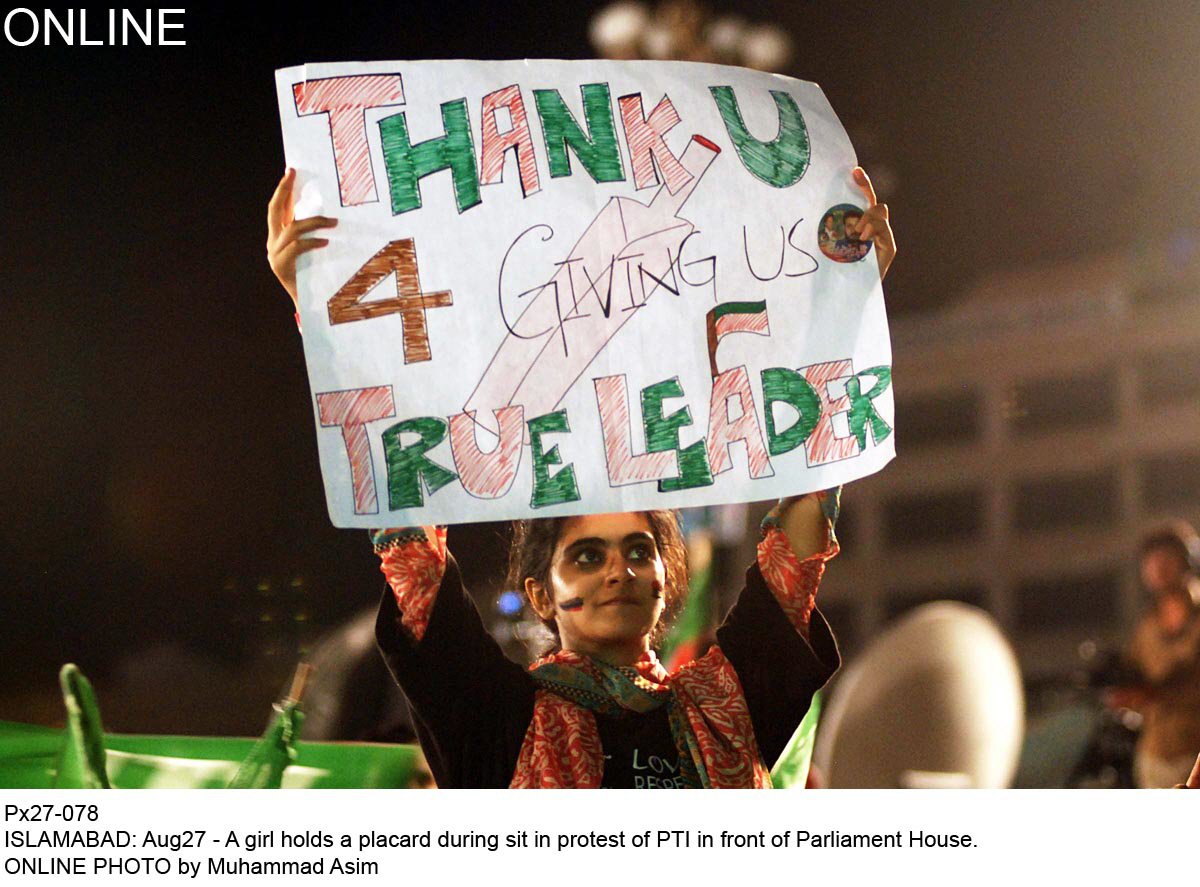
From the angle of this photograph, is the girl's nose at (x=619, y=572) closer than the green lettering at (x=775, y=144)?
Yes

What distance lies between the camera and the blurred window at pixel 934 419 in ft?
8.09

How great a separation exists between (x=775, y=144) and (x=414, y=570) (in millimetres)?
993

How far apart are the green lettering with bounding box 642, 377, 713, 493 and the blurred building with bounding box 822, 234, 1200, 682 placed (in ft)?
1.02

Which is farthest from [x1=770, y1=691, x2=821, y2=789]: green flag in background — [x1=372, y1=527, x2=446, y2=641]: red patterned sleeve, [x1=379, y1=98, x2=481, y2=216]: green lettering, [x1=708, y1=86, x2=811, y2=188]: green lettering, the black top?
[x1=379, y1=98, x2=481, y2=216]: green lettering

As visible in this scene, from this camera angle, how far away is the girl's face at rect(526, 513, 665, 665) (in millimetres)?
2322

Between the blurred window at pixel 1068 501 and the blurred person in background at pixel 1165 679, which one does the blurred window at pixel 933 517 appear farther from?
the blurred person in background at pixel 1165 679

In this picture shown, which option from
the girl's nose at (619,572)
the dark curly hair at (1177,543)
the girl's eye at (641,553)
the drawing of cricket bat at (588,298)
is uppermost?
the drawing of cricket bat at (588,298)

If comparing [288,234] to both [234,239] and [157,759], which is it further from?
[157,759]

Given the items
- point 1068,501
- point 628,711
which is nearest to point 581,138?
point 628,711

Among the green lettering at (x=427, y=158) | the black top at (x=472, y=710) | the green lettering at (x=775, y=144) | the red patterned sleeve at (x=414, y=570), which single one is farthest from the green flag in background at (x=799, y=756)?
the green lettering at (x=427, y=158)

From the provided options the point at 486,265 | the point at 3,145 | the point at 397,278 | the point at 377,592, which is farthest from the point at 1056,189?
the point at 3,145

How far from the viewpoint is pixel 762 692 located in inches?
93.4

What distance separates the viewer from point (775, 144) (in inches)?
96.3

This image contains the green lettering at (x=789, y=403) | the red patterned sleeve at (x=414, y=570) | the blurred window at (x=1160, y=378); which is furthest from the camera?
the blurred window at (x=1160, y=378)
